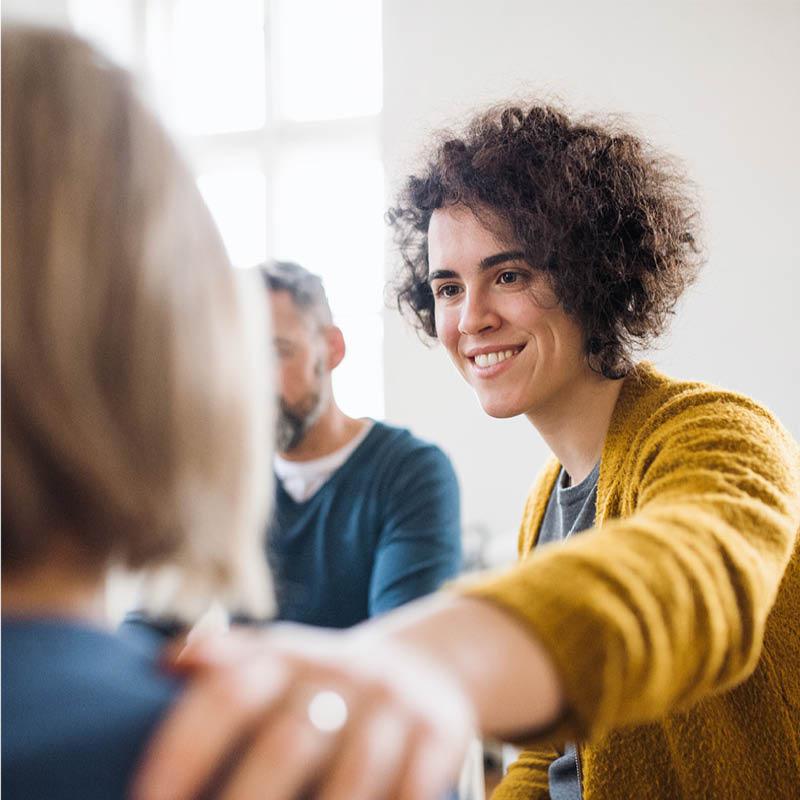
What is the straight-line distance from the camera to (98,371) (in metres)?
0.36

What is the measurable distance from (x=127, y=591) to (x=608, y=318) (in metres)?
0.96

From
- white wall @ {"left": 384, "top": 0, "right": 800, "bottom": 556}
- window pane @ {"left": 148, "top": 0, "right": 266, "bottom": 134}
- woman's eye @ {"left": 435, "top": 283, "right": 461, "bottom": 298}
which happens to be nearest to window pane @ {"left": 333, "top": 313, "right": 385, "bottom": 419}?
white wall @ {"left": 384, "top": 0, "right": 800, "bottom": 556}

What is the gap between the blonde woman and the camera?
1.17 feet

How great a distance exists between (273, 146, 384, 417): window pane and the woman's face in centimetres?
293

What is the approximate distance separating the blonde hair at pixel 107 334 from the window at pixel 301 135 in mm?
3781

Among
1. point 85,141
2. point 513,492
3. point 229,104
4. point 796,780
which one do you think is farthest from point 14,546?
point 229,104

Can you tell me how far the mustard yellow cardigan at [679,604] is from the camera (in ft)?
1.37

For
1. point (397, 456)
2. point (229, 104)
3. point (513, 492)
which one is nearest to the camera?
point (397, 456)

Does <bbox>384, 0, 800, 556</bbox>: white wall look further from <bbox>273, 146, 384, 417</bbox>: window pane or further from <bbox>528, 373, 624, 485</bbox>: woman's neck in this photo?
<bbox>528, 373, 624, 485</bbox>: woman's neck

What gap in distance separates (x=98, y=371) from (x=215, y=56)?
480 cm

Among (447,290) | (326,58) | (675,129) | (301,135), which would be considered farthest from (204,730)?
(326,58)

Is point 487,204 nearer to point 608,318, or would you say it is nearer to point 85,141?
point 608,318

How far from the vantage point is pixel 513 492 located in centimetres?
381

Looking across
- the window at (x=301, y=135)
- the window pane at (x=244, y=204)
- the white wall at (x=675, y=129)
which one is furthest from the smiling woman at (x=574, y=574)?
the window pane at (x=244, y=204)
